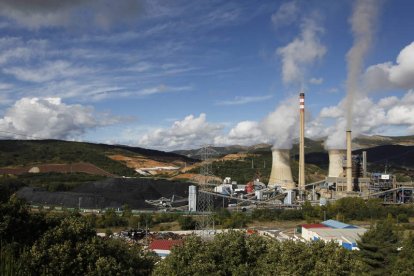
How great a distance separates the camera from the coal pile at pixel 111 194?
46.4 metres

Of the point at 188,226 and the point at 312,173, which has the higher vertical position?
the point at 312,173

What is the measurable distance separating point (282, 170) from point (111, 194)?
19719 millimetres

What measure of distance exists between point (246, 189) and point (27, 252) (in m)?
44.4

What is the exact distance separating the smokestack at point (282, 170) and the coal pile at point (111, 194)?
1154 centimetres

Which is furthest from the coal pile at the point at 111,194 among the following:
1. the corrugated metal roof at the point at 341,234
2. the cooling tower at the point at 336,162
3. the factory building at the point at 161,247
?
the corrugated metal roof at the point at 341,234

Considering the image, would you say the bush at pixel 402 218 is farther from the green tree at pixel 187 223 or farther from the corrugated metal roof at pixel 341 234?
the green tree at pixel 187 223

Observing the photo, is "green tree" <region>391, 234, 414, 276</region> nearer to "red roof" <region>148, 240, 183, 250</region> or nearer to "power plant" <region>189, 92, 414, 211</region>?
"red roof" <region>148, 240, 183, 250</region>

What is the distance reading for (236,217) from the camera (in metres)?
37.7

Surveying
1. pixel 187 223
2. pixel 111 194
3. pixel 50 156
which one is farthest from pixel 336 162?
pixel 50 156

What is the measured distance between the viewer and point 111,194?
49531 mm

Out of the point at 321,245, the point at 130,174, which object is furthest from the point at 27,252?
the point at 130,174

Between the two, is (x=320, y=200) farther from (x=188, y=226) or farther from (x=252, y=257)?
(x=252, y=257)

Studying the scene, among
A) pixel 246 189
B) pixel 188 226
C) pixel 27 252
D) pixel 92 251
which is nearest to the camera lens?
pixel 27 252

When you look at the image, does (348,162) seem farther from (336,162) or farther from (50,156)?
(50,156)
